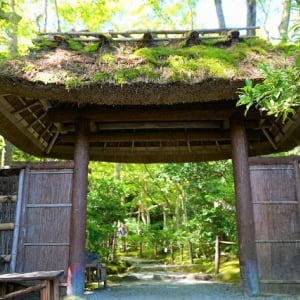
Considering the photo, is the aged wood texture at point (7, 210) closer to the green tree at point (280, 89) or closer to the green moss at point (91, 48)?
the green moss at point (91, 48)

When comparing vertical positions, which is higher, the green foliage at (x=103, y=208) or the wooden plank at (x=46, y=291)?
the green foliage at (x=103, y=208)

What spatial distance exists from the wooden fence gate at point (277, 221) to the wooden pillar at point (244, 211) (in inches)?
9.7

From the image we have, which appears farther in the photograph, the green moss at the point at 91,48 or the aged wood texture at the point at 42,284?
the green moss at the point at 91,48

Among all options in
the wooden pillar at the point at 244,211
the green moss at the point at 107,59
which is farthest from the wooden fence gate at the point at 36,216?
the wooden pillar at the point at 244,211

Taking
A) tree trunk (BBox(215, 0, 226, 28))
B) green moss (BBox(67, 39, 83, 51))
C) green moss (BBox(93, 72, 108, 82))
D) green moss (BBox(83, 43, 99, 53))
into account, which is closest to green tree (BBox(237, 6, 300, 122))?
green moss (BBox(93, 72, 108, 82))

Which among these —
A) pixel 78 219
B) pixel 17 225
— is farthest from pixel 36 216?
pixel 78 219

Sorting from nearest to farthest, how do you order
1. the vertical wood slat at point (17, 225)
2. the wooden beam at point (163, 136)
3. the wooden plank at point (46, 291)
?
the wooden plank at point (46, 291) < the vertical wood slat at point (17, 225) < the wooden beam at point (163, 136)

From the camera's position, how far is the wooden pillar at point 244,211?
469cm

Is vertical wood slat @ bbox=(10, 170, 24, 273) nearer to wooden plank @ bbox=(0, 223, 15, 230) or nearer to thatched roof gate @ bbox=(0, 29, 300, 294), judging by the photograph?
wooden plank @ bbox=(0, 223, 15, 230)

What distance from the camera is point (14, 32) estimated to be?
1049 cm

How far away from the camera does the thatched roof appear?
4.44 metres

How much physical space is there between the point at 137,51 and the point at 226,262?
7.50m

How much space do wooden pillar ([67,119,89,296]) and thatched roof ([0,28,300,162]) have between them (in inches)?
20.9

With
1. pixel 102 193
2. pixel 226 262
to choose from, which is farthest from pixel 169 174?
pixel 226 262
